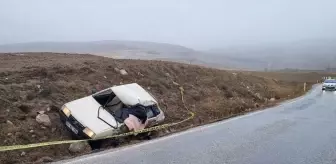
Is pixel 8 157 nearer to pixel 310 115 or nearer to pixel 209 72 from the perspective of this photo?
pixel 310 115

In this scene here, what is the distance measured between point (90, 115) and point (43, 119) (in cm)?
170

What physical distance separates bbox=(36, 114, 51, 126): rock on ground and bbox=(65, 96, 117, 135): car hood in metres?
0.90

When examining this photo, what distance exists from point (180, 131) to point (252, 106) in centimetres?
1190

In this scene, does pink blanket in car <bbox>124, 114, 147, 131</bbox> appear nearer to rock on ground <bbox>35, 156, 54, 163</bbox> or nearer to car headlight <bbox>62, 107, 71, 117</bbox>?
car headlight <bbox>62, 107, 71, 117</bbox>

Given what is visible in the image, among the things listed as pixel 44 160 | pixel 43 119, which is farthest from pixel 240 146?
pixel 43 119

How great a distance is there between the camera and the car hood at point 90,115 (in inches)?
480

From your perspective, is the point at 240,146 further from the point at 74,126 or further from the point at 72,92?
the point at 72,92

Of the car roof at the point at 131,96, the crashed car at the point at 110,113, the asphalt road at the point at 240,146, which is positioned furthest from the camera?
the car roof at the point at 131,96

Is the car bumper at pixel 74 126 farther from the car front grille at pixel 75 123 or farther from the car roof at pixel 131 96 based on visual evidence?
the car roof at pixel 131 96

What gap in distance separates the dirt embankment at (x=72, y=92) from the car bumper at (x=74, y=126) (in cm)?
49

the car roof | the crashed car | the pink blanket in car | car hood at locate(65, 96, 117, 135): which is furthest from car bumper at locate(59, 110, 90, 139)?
the car roof

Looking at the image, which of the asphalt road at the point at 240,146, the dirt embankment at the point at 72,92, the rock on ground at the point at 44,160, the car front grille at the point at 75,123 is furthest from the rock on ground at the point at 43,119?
the asphalt road at the point at 240,146

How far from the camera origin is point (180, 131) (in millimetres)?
15594

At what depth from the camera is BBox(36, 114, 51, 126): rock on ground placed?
13.2 meters
